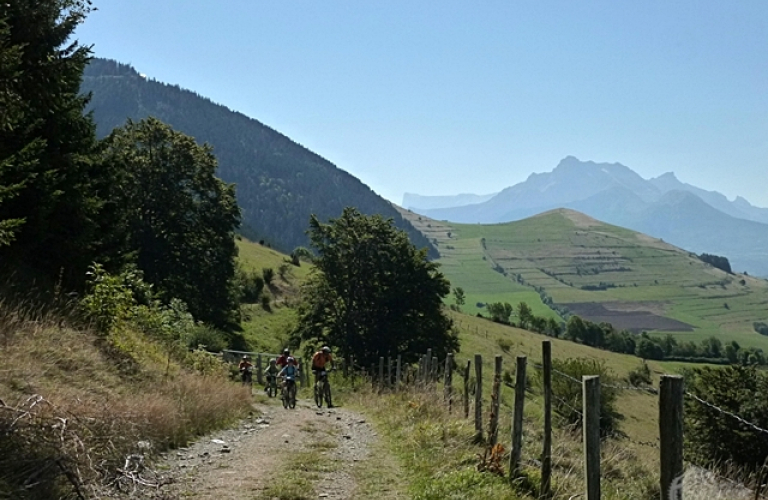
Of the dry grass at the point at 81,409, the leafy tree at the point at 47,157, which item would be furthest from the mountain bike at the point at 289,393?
the leafy tree at the point at 47,157

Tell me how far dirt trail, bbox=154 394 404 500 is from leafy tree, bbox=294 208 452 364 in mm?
28854

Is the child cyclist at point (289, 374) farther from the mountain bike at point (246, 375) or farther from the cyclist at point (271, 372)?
the cyclist at point (271, 372)

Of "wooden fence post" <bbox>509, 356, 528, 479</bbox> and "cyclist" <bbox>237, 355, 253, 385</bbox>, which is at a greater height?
"wooden fence post" <bbox>509, 356, 528, 479</bbox>

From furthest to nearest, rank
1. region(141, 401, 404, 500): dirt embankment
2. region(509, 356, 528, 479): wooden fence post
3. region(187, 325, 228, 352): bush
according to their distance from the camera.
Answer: region(187, 325, 228, 352): bush < region(509, 356, 528, 479): wooden fence post < region(141, 401, 404, 500): dirt embankment

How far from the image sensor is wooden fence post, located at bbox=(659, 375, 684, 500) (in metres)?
5.18

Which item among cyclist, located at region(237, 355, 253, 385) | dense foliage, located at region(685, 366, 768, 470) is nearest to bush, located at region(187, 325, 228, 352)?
cyclist, located at region(237, 355, 253, 385)

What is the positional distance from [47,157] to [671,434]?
1434 cm

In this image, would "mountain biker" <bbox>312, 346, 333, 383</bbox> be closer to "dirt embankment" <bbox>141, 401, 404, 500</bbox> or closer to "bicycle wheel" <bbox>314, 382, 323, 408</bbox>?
"bicycle wheel" <bbox>314, 382, 323, 408</bbox>

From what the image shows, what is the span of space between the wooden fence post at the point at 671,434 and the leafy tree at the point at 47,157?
31.3 feet

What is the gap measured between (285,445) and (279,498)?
14.0 feet

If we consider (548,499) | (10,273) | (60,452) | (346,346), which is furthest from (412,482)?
(346,346)

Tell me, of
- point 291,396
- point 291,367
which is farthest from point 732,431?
point 291,367

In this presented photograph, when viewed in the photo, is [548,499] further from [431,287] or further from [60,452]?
[431,287]

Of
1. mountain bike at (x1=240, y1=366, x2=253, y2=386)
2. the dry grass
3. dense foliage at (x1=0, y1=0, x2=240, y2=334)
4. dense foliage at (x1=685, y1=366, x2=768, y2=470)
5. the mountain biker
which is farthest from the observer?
mountain bike at (x1=240, y1=366, x2=253, y2=386)
